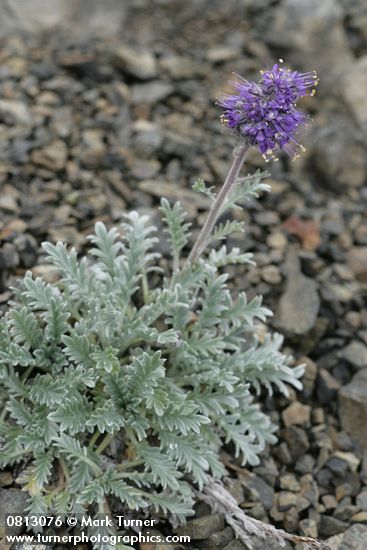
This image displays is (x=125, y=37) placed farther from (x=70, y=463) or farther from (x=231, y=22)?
(x=70, y=463)

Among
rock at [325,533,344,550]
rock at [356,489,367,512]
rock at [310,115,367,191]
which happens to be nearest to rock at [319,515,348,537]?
rock at [325,533,344,550]

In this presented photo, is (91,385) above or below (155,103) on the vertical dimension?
below

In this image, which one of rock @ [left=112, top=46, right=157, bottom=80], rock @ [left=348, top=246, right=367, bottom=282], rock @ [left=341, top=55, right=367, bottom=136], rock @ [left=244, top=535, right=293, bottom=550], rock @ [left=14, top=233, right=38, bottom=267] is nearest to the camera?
rock @ [left=244, top=535, right=293, bottom=550]

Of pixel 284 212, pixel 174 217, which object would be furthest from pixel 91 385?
pixel 284 212

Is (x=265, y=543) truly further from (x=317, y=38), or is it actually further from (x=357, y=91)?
(x=317, y=38)

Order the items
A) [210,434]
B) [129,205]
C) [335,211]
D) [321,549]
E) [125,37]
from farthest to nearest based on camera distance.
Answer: [125,37] → [335,211] → [129,205] → [210,434] → [321,549]

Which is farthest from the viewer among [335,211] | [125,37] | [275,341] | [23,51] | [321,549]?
[125,37]

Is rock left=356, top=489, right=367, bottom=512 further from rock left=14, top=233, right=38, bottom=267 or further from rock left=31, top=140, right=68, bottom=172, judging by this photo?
rock left=31, top=140, right=68, bottom=172
